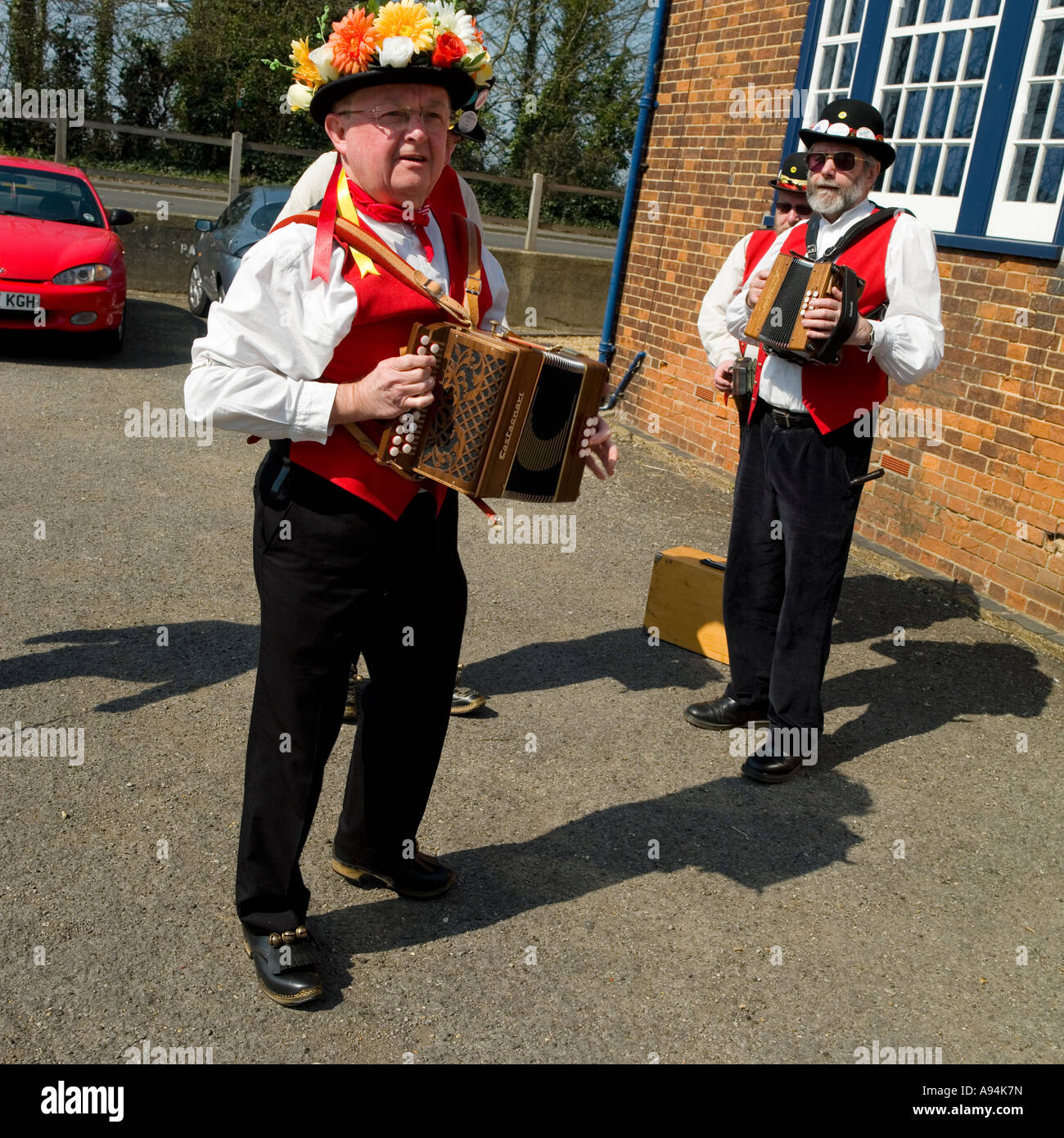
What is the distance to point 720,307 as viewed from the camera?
18.4ft

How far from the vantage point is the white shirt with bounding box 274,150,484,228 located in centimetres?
354

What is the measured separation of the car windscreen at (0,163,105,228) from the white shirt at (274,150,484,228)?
319 inches

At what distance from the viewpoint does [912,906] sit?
4.01m

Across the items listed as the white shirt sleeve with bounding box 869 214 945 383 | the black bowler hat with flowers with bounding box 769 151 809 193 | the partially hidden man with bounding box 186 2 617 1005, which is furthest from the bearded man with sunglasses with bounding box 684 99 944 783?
the partially hidden man with bounding box 186 2 617 1005

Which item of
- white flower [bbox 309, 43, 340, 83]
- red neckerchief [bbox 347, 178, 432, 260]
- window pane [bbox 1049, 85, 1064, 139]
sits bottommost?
red neckerchief [bbox 347, 178, 432, 260]

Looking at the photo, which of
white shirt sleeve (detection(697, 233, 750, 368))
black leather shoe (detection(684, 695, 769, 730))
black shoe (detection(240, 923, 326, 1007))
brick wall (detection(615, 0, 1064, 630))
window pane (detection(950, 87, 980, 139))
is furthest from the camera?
window pane (detection(950, 87, 980, 139))

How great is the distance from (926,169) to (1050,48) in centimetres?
112

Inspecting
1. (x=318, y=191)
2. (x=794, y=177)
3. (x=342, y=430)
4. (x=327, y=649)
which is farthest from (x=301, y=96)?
(x=794, y=177)

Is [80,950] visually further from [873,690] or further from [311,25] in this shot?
[311,25]

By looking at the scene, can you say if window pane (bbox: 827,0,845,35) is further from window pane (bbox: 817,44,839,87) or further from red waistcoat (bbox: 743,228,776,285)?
red waistcoat (bbox: 743,228,776,285)

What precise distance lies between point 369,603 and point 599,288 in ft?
49.2

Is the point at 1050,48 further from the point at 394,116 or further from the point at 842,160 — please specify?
the point at 394,116

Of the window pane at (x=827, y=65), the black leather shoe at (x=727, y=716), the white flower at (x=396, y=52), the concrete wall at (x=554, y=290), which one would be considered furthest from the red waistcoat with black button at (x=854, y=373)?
the concrete wall at (x=554, y=290)

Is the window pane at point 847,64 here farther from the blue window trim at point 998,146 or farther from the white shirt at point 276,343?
the white shirt at point 276,343
